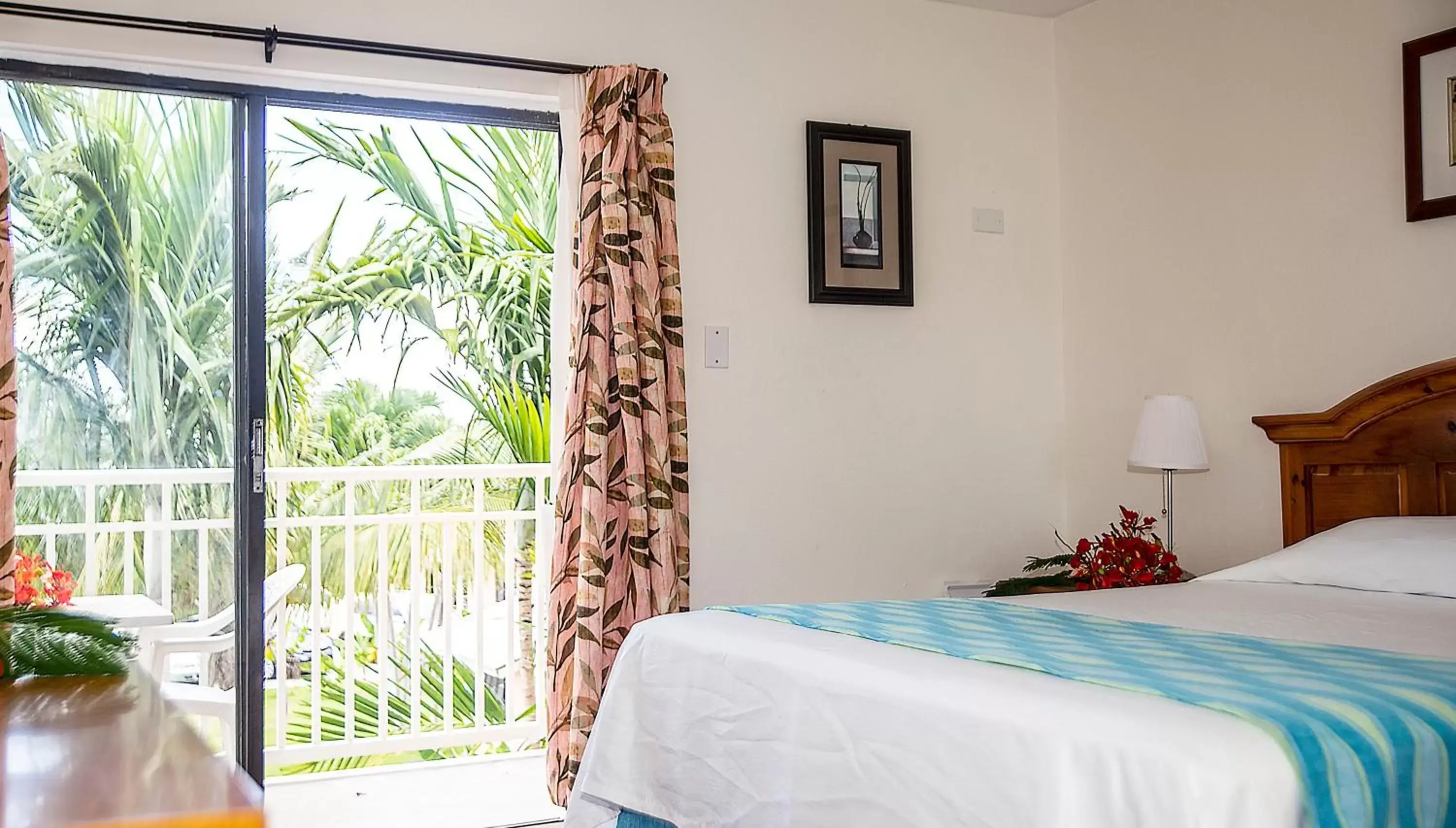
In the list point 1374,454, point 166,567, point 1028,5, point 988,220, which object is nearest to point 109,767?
point 166,567

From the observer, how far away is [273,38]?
335 centimetres

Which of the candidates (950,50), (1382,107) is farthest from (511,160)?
(1382,107)

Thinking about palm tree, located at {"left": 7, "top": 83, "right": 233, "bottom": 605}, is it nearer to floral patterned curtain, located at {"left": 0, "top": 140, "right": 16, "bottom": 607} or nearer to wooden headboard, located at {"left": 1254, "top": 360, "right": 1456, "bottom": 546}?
floral patterned curtain, located at {"left": 0, "top": 140, "right": 16, "bottom": 607}

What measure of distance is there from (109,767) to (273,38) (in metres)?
3.05

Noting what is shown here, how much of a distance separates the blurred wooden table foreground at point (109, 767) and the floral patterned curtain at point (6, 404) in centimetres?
245

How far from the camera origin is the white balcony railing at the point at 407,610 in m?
4.57

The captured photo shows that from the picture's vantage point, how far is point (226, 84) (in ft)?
11.2

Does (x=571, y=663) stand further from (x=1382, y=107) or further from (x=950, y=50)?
(x=1382, y=107)

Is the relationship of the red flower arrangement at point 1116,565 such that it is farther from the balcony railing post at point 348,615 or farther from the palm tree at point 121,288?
the palm tree at point 121,288

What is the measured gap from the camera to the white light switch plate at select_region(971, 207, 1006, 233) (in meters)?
4.39

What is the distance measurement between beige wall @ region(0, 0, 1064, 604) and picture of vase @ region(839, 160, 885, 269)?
0.47ft

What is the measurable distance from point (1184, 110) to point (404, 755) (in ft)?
12.0

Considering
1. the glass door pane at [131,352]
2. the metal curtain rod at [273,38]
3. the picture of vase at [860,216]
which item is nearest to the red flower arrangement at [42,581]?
the glass door pane at [131,352]

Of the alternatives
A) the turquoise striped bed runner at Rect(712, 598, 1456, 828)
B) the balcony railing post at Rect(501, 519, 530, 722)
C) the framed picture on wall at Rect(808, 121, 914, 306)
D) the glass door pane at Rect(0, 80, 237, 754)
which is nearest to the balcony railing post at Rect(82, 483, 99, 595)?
the glass door pane at Rect(0, 80, 237, 754)
